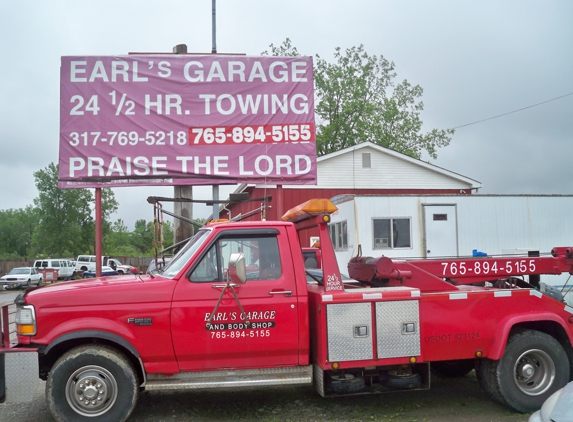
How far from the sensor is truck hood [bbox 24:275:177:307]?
5641mm

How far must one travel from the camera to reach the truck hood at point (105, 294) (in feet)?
18.5

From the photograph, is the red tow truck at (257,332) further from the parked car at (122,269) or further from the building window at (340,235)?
the parked car at (122,269)

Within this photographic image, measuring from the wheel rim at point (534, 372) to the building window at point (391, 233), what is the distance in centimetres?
1010

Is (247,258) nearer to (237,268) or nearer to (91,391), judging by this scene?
(237,268)

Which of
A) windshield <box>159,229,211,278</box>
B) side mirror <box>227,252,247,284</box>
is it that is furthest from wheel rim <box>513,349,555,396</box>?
windshield <box>159,229,211,278</box>

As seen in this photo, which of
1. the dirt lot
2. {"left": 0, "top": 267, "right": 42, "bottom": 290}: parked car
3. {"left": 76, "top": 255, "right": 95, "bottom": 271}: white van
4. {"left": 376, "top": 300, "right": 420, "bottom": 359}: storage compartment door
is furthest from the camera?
{"left": 76, "top": 255, "right": 95, "bottom": 271}: white van

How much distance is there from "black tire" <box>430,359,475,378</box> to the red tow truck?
111 cm

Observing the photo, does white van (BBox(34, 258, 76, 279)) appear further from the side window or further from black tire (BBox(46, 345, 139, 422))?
the side window

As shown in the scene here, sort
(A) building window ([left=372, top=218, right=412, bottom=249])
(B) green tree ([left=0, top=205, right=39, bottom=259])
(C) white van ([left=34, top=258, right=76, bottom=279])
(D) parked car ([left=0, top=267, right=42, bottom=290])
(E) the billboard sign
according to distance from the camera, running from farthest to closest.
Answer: (B) green tree ([left=0, top=205, right=39, bottom=259]), (C) white van ([left=34, top=258, right=76, bottom=279]), (D) parked car ([left=0, top=267, right=42, bottom=290]), (A) building window ([left=372, top=218, right=412, bottom=249]), (E) the billboard sign

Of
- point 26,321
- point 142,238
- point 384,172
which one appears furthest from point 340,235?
point 142,238

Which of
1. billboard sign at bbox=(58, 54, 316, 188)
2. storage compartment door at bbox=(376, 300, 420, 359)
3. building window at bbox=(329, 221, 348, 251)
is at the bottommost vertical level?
storage compartment door at bbox=(376, 300, 420, 359)

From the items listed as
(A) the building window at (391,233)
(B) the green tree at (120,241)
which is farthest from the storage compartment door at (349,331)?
(B) the green tree at (120,241)

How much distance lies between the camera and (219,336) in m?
5.74

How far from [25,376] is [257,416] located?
96.3 inches
